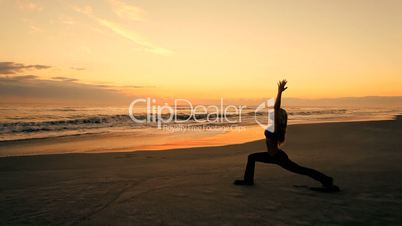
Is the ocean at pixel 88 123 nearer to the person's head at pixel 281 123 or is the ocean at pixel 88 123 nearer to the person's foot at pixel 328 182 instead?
the person's head at pixel 281 123

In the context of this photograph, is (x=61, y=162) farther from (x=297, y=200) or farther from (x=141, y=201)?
(x=297, y=200)

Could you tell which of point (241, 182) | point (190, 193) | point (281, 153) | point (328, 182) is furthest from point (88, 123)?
point (328, 182)

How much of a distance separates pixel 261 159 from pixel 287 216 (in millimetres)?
1921

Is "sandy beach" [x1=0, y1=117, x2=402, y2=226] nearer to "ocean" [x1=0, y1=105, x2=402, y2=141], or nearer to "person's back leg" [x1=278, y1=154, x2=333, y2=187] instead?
"person's back leg" [x1=278, y1=154, x2=333, y2=187]

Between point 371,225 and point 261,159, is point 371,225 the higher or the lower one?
the lower one

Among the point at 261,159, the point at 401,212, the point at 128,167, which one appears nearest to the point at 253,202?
the point at 261,159

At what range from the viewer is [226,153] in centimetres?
1269

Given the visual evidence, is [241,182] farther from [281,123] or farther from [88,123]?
[88,123]

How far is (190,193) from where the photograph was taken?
630 cm

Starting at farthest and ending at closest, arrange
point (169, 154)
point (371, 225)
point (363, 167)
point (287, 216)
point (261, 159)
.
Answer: point (169, 154), point (363, 167), point (261, 159), point (287, 216), point (371, 225)

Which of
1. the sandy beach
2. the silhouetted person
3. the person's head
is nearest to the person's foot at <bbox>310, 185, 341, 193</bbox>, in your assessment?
the silhouetted person

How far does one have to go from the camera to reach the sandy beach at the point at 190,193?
490 cm

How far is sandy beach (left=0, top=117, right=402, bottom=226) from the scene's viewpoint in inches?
193

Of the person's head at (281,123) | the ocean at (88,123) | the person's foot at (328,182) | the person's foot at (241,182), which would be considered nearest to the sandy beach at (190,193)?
the person's foot at (241,182)
